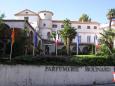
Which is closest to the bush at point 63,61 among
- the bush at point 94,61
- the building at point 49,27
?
the bush at point 94,61

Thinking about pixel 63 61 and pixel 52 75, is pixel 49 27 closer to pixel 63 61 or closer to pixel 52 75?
pixel 63 61

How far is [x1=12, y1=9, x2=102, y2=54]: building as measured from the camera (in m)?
75.7

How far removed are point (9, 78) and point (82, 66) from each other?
877 cm

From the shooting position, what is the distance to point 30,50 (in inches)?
1859

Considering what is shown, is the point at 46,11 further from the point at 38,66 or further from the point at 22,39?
the point at 38,66

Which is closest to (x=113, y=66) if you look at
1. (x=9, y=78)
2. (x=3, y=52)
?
(x=9, y=78)

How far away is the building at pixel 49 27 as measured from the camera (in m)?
75.7

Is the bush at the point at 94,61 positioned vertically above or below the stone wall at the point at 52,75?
above

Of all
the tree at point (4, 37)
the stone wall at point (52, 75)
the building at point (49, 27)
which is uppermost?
the building at point (49, 27)

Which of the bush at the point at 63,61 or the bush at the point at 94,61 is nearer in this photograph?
the bush at the point at 63,61

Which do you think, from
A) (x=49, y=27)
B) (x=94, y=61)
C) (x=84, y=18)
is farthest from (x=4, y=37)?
(x=84, y=18)

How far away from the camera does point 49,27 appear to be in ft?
268

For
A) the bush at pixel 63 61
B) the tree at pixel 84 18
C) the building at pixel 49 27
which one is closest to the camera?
the bush at pixel 63 61

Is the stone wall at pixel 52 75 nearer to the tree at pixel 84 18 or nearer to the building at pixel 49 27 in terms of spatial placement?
the building at pixel 49 27
